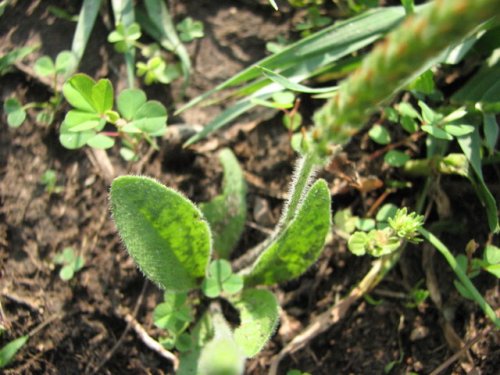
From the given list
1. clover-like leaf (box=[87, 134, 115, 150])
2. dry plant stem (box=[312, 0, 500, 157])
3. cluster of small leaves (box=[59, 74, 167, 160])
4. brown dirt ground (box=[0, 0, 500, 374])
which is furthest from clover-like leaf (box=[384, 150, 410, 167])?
dry plant stem (box=[312, 0, 500, 157])

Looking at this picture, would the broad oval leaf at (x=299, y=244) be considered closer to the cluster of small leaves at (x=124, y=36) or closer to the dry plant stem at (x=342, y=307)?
the dry plant stem at (x=342, y=307)

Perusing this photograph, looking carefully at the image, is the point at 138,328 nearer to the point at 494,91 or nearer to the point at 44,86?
the point at 44,86

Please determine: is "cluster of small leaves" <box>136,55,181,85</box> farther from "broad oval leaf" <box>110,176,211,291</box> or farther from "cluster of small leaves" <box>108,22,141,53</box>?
"broad oval leaf" <box>110,176,211,291</box>

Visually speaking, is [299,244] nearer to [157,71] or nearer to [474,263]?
[474,263]

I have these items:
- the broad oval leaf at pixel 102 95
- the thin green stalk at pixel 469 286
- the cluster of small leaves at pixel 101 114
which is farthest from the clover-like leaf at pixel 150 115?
the thin green stalk at pixel 469 286

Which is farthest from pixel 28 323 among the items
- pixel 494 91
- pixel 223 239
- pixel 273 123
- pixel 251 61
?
pixel 494 91

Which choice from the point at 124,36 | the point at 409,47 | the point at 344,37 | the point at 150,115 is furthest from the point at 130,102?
the point at 409,47
